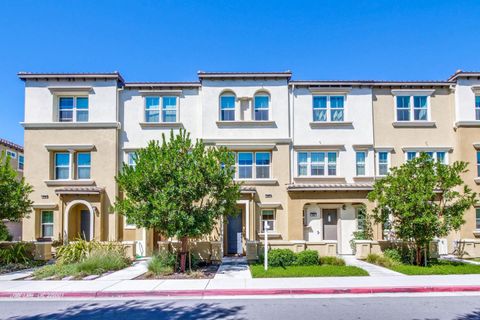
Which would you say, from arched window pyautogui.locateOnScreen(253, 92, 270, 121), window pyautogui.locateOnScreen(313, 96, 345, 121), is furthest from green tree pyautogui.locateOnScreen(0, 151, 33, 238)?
window pyautogui.locateOnScreen(313, 96, 345, 121)

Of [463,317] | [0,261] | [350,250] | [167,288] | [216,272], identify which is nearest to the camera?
[463,317]

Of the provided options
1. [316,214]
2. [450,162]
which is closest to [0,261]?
[316,214]

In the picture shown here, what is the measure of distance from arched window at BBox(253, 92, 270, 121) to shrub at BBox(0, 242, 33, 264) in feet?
43.5

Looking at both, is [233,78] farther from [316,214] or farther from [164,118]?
[316,214]

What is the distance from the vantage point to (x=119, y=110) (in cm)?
2042

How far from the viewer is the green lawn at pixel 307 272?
12.8 meters

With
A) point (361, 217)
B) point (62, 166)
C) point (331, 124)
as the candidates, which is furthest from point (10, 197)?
point (361, 217)

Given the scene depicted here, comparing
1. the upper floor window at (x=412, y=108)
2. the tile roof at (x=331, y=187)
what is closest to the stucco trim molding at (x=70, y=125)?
the tile roof at (x=331, y=187)

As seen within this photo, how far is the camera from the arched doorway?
19047 mm

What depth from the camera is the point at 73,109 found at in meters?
20.3

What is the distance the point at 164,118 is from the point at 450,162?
15955 mm

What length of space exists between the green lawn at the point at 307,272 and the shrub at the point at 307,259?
0.67m

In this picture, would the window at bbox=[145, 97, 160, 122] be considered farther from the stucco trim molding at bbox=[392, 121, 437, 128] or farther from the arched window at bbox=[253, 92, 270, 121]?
the stucco trim molding at bbox=[392, 121, 437, 128]

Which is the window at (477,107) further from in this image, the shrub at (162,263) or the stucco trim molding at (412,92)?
the shrub at (162,263)
